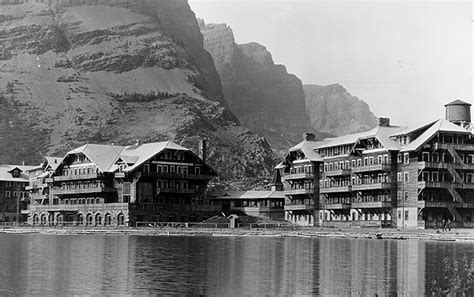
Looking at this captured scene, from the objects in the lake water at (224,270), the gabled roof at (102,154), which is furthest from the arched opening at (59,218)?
the lake water at (224,270)

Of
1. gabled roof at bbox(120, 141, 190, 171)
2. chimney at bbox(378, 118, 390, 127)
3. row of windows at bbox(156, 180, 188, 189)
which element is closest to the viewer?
chimney at bbox(378, 118, 390, 127)

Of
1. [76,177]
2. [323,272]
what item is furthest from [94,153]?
[323,272]

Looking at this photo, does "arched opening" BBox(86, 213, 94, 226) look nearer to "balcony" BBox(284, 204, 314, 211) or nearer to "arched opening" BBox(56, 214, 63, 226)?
"arched opening" BBox(56, 214, 63, 226)

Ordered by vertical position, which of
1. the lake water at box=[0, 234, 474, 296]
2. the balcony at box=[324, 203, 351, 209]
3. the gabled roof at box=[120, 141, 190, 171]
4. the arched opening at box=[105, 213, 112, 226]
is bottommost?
the lake water at box=[0, 234, 474, 296]

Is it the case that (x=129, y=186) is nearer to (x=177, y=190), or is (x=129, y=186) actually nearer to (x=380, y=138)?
(x=177, y=190)

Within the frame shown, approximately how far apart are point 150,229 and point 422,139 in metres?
43.5

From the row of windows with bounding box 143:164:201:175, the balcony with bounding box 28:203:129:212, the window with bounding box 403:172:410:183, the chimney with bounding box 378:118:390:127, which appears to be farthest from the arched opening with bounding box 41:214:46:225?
the window with bounding box 403:172:410:183

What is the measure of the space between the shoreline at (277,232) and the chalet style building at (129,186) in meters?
13.2

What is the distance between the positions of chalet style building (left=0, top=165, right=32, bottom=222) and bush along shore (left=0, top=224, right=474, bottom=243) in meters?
50.4

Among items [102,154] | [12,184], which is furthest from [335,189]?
[12,184]

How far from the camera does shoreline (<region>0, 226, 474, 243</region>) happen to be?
100 m

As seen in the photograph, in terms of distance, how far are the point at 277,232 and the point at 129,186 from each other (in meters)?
39.2

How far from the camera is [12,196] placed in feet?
636

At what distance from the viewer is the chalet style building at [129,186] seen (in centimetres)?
14425
